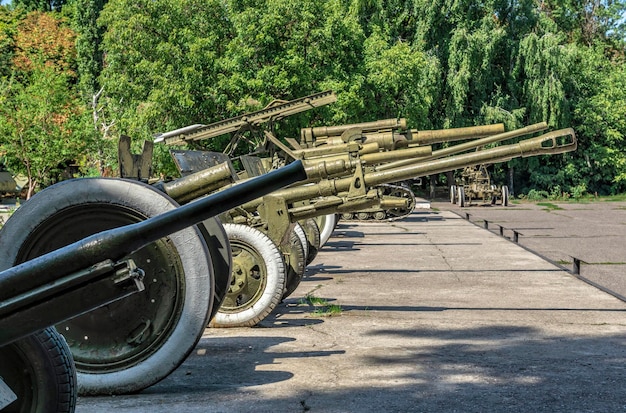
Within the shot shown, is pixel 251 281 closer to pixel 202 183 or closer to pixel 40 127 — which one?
pixel 202 183

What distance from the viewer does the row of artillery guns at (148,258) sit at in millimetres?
3215

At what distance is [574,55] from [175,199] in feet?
129

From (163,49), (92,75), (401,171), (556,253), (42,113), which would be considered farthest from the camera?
(92,75)

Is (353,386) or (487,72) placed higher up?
(487,72)

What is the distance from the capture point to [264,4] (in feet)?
96.3

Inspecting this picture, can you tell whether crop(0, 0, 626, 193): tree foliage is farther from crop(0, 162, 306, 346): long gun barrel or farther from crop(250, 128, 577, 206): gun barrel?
crop(0, 162, 306, 346): long gun barrel

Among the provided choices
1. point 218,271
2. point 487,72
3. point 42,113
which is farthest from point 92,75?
point 218,271

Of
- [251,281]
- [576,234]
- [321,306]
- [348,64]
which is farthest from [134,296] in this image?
[348,64]

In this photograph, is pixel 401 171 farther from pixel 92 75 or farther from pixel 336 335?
pixel 92 75

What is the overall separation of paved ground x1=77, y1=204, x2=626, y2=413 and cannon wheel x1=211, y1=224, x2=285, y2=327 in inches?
7.9

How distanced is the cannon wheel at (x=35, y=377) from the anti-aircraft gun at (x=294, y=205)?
463 cm

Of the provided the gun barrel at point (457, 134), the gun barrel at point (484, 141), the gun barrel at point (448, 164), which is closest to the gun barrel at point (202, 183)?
the gun barrel at point (448, 164)

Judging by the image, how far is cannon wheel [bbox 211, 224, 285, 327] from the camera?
26.6 feet

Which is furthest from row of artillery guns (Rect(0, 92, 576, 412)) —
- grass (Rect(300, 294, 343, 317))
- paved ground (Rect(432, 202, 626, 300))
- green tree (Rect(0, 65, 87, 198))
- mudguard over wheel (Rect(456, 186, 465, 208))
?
mudguard over wheel (Rect(456, 186, 465, 208))
